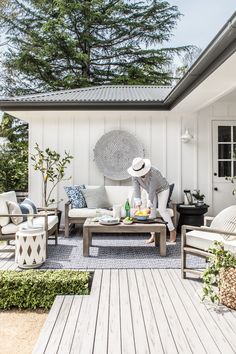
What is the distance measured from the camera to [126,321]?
2.72 metres

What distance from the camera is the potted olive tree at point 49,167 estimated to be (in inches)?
253

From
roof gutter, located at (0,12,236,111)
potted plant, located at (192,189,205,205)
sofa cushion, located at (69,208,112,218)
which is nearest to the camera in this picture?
roof gutter, located at (0,12,236,111)

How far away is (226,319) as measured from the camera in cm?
276

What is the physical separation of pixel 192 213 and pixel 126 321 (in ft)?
12.7

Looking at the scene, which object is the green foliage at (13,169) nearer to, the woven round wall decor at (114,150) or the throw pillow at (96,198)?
the woven round wall decor at (114,150)

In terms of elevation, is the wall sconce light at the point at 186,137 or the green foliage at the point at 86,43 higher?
the green foliage at the point at 86,43

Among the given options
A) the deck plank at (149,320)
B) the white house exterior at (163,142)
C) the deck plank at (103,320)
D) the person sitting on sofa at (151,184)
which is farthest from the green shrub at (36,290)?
the white house exterior at (163,142)

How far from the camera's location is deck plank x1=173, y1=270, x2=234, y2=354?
91.0 inches

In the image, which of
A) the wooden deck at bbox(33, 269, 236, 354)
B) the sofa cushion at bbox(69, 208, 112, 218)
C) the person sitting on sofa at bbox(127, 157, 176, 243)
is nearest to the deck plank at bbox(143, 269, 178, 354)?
the wooden deck at bbox(33, 269, 236, 354)

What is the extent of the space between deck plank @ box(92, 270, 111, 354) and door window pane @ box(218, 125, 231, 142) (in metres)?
4.55

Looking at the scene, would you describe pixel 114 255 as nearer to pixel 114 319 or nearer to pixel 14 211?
pixel 14 211

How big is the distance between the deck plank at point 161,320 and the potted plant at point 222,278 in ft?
1.64

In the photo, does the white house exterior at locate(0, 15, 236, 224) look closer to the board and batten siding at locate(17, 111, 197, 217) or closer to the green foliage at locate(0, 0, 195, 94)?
the board and batten siding at locate(17, 111, 197, 217)

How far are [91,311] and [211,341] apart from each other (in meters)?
1.13
